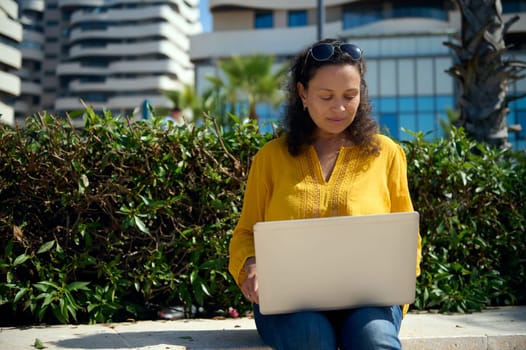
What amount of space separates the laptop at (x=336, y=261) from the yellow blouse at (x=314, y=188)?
0.79ft

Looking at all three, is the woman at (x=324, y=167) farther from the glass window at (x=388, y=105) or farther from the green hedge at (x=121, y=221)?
the glass window at (x=388, y=105)

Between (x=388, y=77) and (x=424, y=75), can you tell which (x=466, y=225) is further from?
(x=424, y=75)

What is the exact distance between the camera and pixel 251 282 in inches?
84.0

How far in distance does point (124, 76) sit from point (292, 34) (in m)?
30.9

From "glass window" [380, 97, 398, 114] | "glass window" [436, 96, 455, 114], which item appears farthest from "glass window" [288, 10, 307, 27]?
"glass window" [436, 96, 455, 114]

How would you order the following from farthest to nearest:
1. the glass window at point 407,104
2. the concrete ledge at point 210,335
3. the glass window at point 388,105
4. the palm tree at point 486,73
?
the glass window at point 407,104, the glass window at point 388,105, the palm tree at point 486,73, the concrete ledge at point 210,335

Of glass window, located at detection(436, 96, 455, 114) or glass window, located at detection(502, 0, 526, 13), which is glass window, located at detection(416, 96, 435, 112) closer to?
glass window, located at detection(436, 96, 455, 114)

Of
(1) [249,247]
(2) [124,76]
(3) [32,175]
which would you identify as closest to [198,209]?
(3) [32,175]

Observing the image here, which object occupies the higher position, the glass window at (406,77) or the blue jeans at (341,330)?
A: the glass window at (406,77)

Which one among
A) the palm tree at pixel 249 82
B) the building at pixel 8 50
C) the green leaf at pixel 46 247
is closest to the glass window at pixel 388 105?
the palm tree at pixel 249 82

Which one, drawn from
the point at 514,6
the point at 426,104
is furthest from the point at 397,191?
the point at 514,6

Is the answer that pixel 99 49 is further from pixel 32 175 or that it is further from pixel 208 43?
pixel 32 175

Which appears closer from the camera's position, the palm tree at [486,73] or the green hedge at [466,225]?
the green hedge at [466,225]

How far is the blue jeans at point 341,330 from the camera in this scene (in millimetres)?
1915
